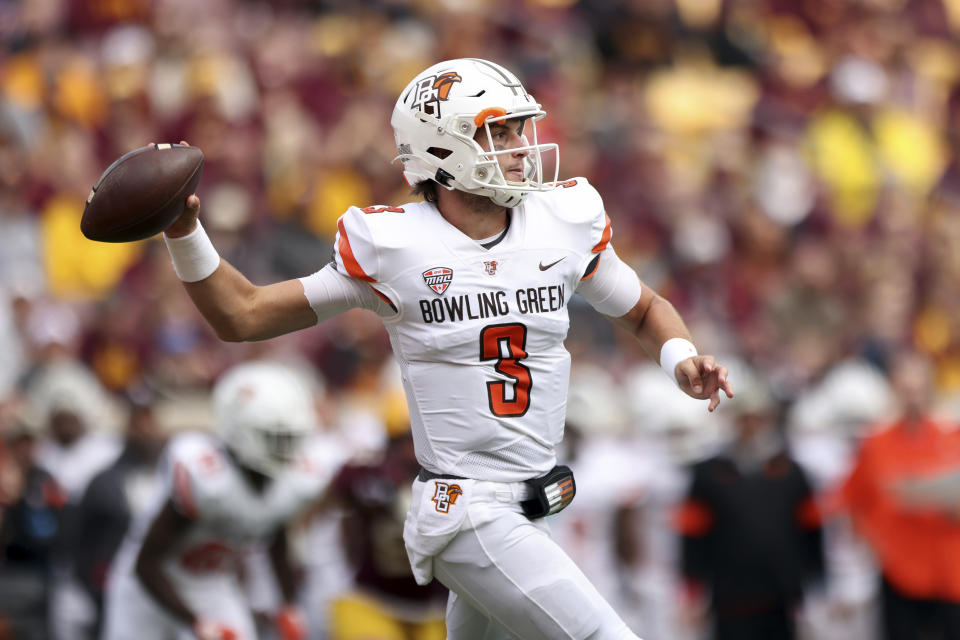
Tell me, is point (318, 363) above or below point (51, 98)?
below

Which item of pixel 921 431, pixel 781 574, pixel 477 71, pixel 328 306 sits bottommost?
pixel 781 574

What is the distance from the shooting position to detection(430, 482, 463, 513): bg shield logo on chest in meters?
4.05

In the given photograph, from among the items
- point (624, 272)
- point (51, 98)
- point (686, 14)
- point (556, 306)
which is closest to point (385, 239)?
point (556, 306)

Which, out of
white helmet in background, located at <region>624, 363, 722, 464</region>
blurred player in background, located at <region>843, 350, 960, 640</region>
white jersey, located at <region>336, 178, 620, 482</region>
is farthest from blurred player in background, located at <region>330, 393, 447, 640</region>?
white jersey, located at <region>336, 178, 620, 482</region>

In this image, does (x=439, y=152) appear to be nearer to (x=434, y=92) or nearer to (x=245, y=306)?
(x=434, y=92)

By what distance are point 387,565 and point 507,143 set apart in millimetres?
3699

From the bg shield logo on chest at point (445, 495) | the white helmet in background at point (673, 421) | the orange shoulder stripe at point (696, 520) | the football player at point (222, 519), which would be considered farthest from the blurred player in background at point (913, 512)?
the bg shield logo on chest at point (445, 495)

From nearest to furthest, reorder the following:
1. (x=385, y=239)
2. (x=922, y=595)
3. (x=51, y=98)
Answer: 1. (x=385, y=239)
2. (x=922, y=595)
3. (x=51, y=98)

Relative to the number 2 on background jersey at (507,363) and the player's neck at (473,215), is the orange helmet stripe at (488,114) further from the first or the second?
the number 2 on background jersey at (507,363)

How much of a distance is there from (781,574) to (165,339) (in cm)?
367

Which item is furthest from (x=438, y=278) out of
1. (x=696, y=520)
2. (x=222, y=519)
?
(x=696, y=520)

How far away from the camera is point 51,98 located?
10484mm

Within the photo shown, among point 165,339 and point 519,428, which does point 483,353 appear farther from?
point 165,339

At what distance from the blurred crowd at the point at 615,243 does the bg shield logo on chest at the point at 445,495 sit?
3.70m
